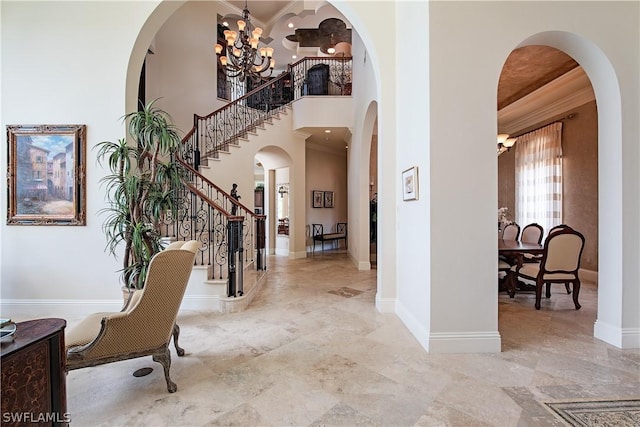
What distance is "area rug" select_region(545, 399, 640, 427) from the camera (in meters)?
1.68

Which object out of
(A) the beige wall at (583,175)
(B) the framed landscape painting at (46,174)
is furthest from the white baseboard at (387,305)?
(A) the beige wall at (583,175)

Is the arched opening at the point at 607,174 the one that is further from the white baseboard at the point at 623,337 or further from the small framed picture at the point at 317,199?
the small framed picture at the point at 317,199

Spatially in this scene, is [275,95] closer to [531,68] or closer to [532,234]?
[531,68]

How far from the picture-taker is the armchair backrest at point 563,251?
11.5ft

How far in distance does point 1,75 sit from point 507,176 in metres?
9.45

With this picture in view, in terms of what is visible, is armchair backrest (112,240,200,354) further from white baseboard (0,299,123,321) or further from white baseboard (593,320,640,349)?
white baseboard (593,320,640,349)

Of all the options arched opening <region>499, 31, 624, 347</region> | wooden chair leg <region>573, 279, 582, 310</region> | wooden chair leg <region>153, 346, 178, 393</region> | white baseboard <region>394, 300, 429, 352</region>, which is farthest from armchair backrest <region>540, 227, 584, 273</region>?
wooden chair leg <region>153, 346, 178, 393</region>

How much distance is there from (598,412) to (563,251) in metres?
2.32

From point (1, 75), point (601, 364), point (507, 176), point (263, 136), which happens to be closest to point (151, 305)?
point (601, 364)

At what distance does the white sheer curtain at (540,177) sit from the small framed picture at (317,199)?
17.3ft

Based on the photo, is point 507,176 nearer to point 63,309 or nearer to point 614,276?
point 614,276

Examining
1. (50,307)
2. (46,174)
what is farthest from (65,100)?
(50,307)

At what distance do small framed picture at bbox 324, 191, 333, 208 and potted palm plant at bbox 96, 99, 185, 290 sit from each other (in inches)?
251

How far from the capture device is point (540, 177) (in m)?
6.12
